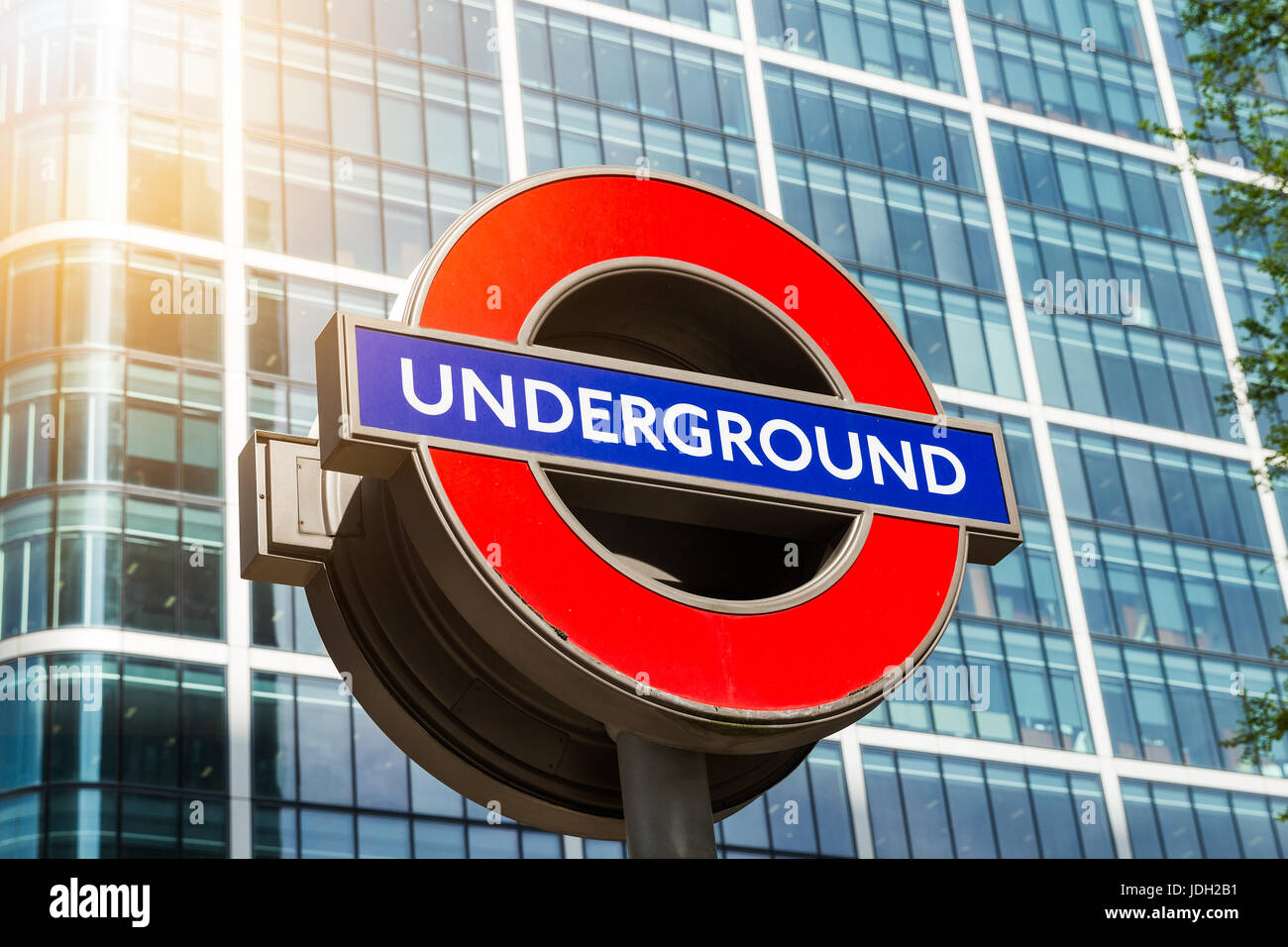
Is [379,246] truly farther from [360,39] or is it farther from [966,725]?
[966,725]

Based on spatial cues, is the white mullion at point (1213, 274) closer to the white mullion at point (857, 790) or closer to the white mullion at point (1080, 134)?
the white mullion at point (1080, 134)

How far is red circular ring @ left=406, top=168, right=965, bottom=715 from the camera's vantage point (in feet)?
22.0

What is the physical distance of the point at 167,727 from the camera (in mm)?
36406

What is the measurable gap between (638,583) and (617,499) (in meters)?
0.49

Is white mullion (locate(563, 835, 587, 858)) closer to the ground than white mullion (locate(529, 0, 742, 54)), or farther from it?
closer to the ground

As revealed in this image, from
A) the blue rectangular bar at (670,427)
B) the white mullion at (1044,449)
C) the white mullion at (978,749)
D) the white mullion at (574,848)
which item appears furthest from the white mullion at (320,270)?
the blue rectangular bar at (670,427)

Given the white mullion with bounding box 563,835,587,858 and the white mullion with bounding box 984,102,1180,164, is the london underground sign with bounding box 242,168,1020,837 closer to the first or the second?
the white mullion with bounding box 563,835,587,858

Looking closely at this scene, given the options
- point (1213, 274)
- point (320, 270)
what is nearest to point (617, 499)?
point (320, 270)

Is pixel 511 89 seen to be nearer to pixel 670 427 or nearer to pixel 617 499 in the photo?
pixel 670 427

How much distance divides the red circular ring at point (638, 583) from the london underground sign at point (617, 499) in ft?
0.04

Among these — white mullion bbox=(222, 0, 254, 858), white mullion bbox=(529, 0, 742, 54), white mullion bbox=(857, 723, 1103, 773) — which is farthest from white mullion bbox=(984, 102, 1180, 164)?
white mullion bbox=(222, 0, 254, 858)

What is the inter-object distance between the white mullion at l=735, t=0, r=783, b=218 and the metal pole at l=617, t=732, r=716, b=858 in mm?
42782

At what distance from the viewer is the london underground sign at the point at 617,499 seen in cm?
670
